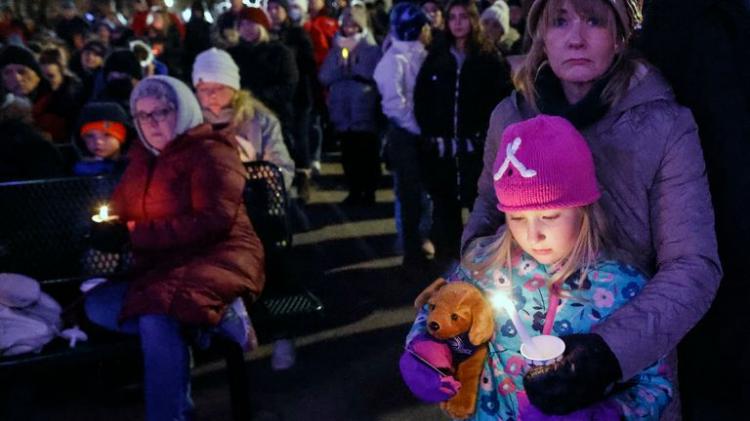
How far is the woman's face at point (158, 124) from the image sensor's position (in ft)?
14.6

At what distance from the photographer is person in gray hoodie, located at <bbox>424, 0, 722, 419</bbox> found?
73.7 inches

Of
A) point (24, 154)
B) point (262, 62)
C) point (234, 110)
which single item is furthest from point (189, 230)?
point (262, 62)

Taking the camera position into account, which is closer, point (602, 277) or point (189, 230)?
point (602, 277)

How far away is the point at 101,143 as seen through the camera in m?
5.56

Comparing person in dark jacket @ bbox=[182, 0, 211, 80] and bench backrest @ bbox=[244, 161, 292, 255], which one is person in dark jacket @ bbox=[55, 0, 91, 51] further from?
bench backrest @ bbox=[244, 161, 292, 255]

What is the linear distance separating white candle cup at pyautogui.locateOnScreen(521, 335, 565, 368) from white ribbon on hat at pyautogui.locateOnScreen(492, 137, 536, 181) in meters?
0.43

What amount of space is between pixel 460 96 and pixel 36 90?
153 inches

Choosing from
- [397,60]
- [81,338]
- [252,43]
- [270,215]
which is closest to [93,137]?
[270,215]

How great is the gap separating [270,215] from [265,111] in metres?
1.31

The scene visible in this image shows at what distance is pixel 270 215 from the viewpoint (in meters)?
4.99

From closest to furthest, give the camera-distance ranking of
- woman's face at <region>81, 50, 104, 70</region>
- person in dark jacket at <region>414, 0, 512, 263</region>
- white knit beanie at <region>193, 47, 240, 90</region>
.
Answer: white knit beanie at <region>193, 47, 240, 90</region> → person in dark jacket at <region>414, 0, 512, 263</region> → woman's face at <region>81, 50, 104, 70</region>

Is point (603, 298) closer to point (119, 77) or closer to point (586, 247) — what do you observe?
point (586, 247)

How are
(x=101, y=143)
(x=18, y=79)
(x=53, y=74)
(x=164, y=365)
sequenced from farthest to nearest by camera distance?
1. (x=53, y=74)
2. (x=18, y=79)
3. (x=101, y=143)
4. (x=164, y=365)

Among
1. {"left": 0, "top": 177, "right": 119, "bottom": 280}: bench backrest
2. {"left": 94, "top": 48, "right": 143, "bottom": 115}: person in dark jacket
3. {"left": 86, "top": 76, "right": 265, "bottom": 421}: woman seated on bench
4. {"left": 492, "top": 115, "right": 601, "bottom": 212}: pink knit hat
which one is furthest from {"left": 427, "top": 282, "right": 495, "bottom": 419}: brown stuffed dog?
{"left": 94, "top": 48, "right": 143, "bottom": 115}: person in dark jacket
